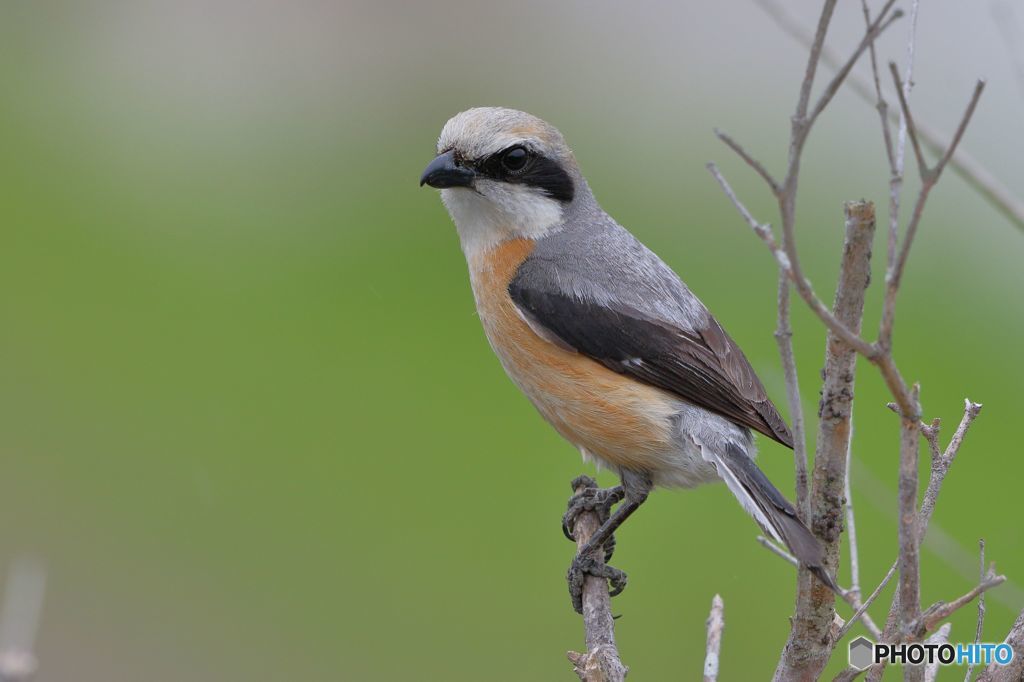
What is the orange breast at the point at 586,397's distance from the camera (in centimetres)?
406

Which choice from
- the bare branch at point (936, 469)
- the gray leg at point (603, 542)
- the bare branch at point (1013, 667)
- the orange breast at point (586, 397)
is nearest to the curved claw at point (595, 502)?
the gray leg at point (603, 542)

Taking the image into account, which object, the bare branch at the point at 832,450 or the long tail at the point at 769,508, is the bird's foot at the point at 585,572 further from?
the bare branch at the point at 832,450

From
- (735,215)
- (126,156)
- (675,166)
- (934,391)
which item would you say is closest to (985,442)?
(934,391)

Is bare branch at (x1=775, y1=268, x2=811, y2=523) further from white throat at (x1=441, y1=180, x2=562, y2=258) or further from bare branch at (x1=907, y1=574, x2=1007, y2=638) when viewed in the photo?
white throat at (x1=441, y1=180, x2=562, y2=258)

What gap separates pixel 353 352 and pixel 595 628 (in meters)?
4.57

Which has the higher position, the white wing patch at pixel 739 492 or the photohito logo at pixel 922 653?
the white wing patch at pixel 739 492

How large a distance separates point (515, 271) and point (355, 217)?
5.46 meters

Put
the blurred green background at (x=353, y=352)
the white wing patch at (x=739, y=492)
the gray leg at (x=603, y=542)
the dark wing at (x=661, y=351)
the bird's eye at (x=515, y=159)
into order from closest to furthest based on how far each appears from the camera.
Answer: the white wing patch at (x=739, y=492), the dark wing at (x=661, y=351), the gray leg at (x=603, y=542), the bird's eye at (x=515, y=159), the blurred green background at (x=353, y=352)

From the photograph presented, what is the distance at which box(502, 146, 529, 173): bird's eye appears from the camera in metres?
4.36

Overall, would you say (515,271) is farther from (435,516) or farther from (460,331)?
(460,331)

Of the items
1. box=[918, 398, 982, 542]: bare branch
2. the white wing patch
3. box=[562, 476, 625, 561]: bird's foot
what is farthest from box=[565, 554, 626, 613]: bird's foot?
box=[918, 398, 982, 542]: bare branch

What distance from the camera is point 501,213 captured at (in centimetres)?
444

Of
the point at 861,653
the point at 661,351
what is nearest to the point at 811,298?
the point at 861,653

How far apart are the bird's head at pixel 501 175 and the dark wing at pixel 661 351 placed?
29cm
